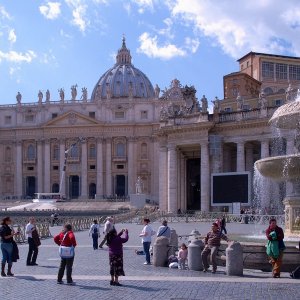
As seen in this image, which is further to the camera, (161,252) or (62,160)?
(62,160)

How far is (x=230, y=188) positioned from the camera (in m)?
46.8

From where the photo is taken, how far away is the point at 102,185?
114m

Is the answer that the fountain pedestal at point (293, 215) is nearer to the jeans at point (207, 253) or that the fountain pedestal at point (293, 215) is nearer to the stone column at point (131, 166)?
the jeans at point (207, 253)

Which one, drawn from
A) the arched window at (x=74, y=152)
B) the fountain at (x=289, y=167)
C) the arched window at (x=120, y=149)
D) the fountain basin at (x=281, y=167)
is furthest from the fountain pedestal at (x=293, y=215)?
the arched window at (x=74, y=152)

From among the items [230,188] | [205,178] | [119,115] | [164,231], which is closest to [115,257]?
[164,231]

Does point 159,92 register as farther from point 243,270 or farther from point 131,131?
point 243,270

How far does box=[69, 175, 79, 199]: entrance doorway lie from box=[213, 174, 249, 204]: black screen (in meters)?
71.9

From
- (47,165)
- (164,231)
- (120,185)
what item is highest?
(47,165)

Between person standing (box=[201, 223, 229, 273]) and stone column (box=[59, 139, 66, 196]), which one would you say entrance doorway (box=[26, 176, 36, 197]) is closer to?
stone column (box=[59, 139, 66, 196])

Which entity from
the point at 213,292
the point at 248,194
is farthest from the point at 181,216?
the point at 213,292

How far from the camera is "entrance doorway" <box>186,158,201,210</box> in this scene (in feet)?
198

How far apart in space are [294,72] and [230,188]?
4588 centimetres

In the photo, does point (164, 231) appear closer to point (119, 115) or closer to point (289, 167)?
point (289, 167)

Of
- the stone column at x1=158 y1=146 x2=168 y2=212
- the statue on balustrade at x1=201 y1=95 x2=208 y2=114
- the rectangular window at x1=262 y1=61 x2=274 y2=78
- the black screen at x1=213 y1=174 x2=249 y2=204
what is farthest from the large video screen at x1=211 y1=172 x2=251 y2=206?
the rectangular window at x1=262 y1=61 x2=274 y2=78
